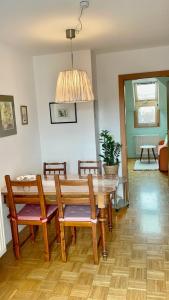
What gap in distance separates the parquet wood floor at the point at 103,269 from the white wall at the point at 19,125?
0.60 m

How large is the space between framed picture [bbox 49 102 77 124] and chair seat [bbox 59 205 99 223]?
4.99 ft

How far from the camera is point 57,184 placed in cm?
258

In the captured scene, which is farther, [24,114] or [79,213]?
[24,114]

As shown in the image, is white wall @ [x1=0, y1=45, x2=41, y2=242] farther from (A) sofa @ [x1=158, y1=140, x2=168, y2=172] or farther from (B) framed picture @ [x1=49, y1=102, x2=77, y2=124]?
(A) sofa @ [x1=158, y1=140, x2=168, y2=172]

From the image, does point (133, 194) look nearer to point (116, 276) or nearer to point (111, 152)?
point (111, 152)

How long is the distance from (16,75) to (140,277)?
272 cm

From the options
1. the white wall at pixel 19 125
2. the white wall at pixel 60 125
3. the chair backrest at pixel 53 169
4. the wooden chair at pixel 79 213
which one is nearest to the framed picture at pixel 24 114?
the white wall at pixel 19 125

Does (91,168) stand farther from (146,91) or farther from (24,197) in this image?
(146,91)

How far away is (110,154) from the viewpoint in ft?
13.0

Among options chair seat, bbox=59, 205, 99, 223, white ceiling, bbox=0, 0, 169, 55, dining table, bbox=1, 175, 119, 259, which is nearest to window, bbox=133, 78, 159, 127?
white ceiling, bbox=0, 0, 169, 55

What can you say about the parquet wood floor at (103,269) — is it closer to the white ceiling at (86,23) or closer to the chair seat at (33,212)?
the chair seat at (33,212)

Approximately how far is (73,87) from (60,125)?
1.55 m

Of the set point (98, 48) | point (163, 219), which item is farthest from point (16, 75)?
point (163, 219)

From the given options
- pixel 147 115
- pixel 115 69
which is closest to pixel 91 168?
pixel 115 69
